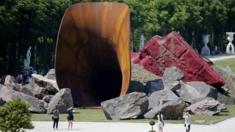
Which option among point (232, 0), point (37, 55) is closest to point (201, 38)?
point (232, 0)

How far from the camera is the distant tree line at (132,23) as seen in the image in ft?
241

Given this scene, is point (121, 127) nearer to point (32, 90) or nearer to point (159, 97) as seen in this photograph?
point (159, 97)

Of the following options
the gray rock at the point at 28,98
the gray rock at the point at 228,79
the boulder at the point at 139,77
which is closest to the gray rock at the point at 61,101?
the gray rock at the point at 28,98

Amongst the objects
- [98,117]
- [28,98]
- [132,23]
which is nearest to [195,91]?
[98,117]

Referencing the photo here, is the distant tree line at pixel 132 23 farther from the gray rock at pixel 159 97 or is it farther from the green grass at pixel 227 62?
the gray rock at pixel 159 97

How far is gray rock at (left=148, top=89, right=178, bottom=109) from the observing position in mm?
49000

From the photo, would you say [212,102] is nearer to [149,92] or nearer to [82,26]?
[149,92]

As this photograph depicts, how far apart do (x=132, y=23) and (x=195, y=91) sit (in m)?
47.4

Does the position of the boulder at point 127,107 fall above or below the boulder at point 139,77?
above

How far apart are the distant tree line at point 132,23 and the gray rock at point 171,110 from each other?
2518cm

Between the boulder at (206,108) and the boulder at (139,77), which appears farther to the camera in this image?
the boulder at (139,77)

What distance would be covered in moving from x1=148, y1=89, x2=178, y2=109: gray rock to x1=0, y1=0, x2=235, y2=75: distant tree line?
72.4 ft

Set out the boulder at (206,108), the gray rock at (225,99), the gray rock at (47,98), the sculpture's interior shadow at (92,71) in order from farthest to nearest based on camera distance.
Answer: the gray rock at (225,99) < the sculpture's interior shadow at (92,71) < the gray rock at (47,98) < the boulder at (206,108)

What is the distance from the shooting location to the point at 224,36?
137625mm
